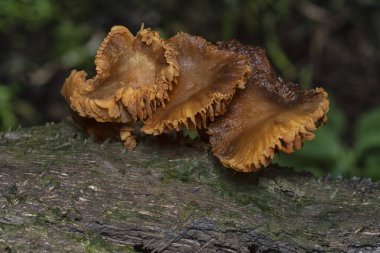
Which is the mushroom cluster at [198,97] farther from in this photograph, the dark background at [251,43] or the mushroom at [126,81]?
the dark background at [251,43]

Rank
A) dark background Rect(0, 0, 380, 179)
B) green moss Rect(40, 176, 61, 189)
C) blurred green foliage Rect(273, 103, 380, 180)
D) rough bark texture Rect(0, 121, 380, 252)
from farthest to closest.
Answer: dark background Rect(0, 0, 380, 179) < blurred green foliage Rect(273, 103, 380, 180) < green moss Rect(40, 176, 61, 189) < rough bark texture Rect(0, 121, 380, 252)

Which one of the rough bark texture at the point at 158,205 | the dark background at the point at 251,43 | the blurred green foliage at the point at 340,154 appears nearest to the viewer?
the rough bark texture at the point at 158,205

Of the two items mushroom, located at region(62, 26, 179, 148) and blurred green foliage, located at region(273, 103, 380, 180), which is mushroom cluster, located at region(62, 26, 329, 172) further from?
blurred green foliage, located at region(273, 103, 380, 180)

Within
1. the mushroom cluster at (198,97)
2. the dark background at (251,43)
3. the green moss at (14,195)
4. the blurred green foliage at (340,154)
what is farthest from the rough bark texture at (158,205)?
the dark background at (251,43)

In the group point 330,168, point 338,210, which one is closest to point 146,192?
point 338,210

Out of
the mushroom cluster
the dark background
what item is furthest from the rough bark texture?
the dark background

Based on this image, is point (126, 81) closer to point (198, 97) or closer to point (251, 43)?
point (198, 97)
